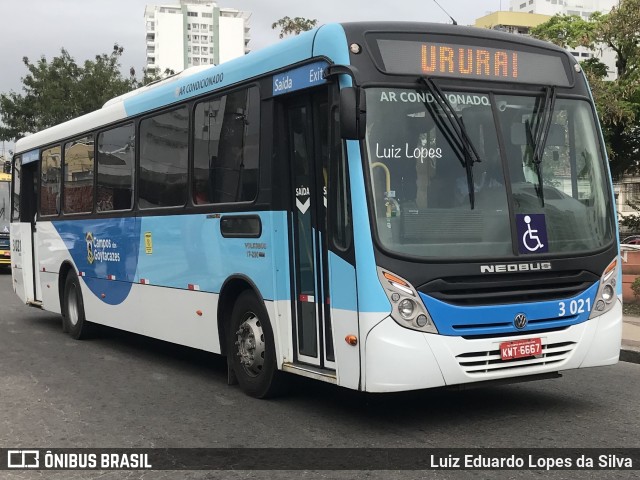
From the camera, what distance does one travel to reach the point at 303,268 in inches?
263

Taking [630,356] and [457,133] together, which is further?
[630,356]

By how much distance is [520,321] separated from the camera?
19.9 ft

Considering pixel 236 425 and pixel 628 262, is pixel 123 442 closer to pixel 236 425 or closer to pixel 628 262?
pixel 236 425

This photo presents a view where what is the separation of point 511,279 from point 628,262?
937cm

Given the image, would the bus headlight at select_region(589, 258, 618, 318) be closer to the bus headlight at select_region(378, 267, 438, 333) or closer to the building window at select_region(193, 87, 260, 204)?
the bus headlight at select_region(378, 267, 438, 333)

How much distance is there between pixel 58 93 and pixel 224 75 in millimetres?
33432

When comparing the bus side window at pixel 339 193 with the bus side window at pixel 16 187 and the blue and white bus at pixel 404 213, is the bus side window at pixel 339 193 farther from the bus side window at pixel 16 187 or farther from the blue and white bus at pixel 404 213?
the bus side window at pixel 16 187

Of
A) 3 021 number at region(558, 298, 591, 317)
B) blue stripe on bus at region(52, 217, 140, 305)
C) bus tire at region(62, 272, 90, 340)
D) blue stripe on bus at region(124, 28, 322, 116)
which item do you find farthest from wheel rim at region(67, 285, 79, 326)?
3 021 number at region(558, 298, 591, 317)

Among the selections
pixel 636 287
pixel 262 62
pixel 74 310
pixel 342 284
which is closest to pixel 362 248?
pixel 342 284

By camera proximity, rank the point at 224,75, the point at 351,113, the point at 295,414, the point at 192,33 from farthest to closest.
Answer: the point at 192,33, the point at 224,75, the point at 295,414, the point at 351,113

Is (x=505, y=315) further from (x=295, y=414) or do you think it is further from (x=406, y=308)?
(x=295, y=414)

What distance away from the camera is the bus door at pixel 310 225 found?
6.41m

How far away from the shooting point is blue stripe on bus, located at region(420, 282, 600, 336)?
5.81 meters

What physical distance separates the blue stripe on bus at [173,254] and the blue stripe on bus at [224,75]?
125cm
